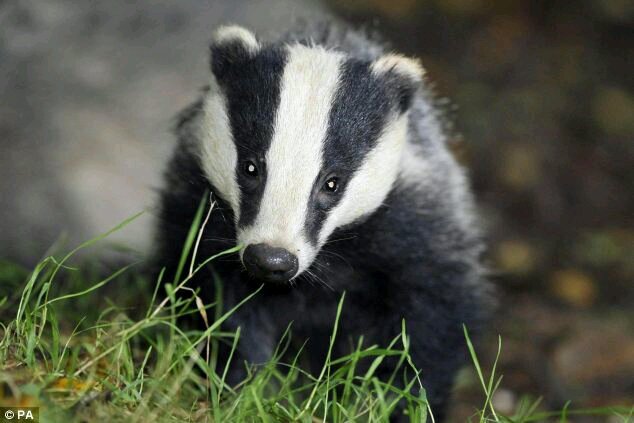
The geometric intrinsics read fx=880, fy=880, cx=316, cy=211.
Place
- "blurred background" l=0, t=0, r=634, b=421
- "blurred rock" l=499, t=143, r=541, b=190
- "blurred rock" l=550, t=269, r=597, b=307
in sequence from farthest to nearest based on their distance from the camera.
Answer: "blurred rock" l=499, t=143, r=541, b=190 < "blurred rock" l=550, t=269, r=597, b=307 < "blurred background" l=0, t=0, r=634, b=421

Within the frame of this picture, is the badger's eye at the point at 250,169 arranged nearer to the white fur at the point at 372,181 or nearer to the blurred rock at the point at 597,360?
the white fur at the point at 372,181

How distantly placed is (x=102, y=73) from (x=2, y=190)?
0.99 meters

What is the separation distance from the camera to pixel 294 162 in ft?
9.25

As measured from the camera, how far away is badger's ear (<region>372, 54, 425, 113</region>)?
3.19 meters

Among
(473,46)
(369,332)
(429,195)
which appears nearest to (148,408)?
(369,332)

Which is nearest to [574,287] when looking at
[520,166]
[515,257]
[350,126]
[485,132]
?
[515,257]

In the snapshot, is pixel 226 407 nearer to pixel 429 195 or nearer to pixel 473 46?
pixel 429 195

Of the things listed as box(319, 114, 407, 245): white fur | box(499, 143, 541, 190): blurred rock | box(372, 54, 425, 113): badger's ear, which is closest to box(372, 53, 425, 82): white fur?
box(372, 54, 425, 113): badger's ear

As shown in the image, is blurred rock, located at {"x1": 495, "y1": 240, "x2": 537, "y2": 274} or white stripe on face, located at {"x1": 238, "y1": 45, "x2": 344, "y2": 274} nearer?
white stripe on face, located at {"x1": 238, "y1": 45, "x2": 344, "y2": 274}

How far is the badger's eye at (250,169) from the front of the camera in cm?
291

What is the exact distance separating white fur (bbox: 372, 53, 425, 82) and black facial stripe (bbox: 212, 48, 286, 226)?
0.36m

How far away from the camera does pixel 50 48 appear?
5320mm

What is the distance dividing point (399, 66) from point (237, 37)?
1.97 ft

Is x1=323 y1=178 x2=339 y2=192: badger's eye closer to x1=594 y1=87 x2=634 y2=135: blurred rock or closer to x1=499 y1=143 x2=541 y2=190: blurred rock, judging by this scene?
x1=499 y1=143 x2=541 y2=190: blurred rock
